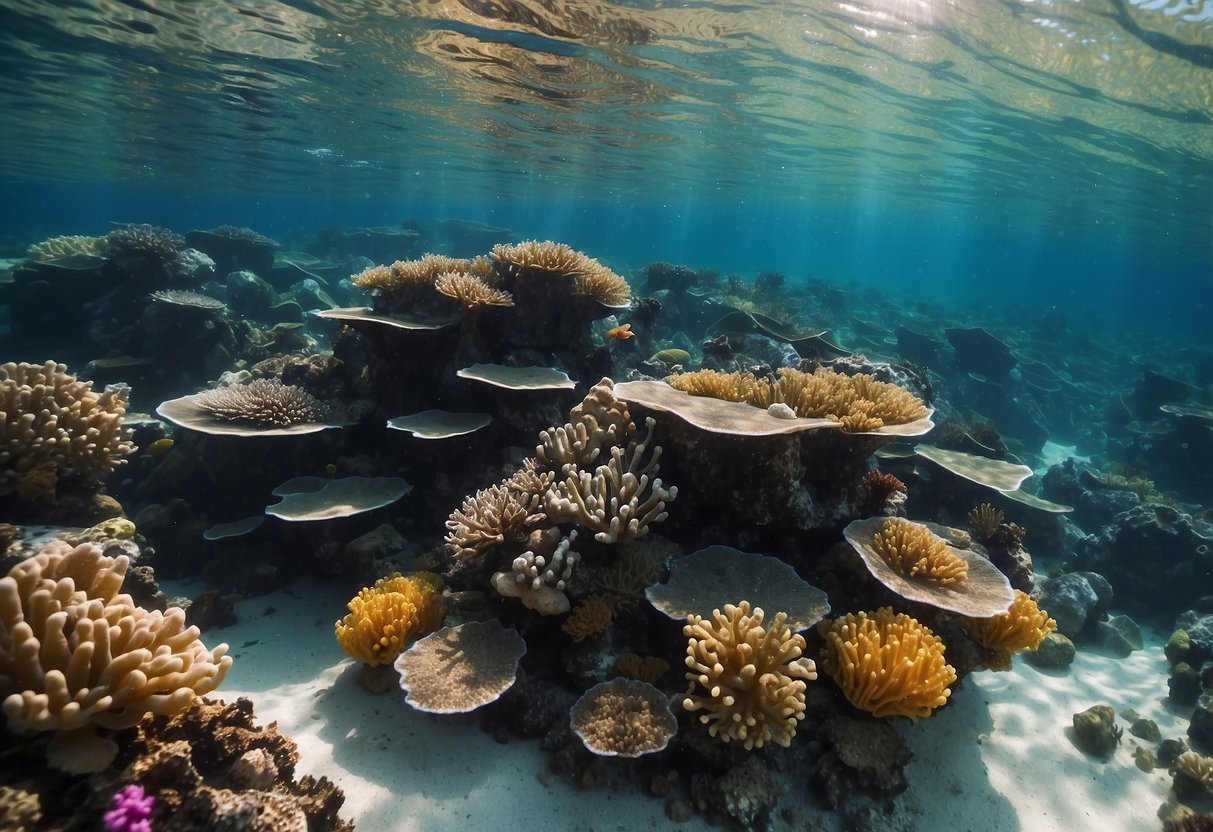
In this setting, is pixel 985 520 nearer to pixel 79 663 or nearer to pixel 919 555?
pixel 919 555

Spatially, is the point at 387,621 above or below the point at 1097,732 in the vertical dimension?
above

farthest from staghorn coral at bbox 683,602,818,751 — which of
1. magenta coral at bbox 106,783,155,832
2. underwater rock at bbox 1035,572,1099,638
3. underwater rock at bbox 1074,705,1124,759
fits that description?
underwater rock at bbox 1035,572,1099,638

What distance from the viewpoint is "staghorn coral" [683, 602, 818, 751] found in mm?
3799

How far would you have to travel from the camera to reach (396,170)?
41656 mm

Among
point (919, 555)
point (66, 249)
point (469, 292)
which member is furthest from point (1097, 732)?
point (66, 249)

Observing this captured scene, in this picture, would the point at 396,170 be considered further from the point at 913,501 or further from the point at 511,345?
the point at 913,501

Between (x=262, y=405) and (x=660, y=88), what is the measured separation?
60.6 ft

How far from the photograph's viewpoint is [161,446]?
7402 mm

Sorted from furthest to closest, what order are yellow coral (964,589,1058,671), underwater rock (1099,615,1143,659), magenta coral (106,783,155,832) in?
underwater rock (1099,615,1143,659)
yellow coral (964,589,1058,671)
magenta coral (106,783,155,832)

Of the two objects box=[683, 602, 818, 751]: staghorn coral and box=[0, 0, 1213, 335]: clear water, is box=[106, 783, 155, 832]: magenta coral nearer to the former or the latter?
box=[683, 602, 818, 751]: staghorn coral

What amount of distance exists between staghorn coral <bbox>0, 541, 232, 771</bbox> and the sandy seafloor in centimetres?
172

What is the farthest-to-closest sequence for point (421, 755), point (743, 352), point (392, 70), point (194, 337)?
point (392, 70), point (194, 337), point (743, 352), point (421, 755)

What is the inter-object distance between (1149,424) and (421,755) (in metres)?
24.2

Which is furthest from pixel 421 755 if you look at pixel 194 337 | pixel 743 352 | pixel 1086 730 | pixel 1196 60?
pixel 1196 60
